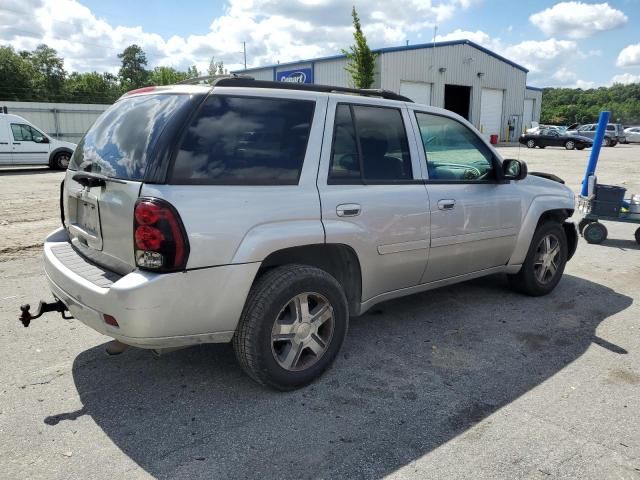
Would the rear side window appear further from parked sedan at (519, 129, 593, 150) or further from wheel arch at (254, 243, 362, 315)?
parked sedan at (519, 129, 593, 150)

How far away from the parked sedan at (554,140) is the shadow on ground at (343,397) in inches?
1323

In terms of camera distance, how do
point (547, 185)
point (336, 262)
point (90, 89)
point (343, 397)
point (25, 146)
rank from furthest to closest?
point (90, 89) < point (25, 146) < point (547, 185) < point (336, 262) < point (343, 397)

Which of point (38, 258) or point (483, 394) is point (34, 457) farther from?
point (38, 258)

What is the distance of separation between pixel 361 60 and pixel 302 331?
94.0 ft

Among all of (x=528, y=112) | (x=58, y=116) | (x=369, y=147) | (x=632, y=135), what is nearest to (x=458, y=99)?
(x=528, y=112)

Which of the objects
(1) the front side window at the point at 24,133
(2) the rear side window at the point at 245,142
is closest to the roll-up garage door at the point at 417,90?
(1) the front side window at the point at 24,133

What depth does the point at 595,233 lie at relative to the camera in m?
7.69

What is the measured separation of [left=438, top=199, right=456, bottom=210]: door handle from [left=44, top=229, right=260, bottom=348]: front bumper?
1.68 metres

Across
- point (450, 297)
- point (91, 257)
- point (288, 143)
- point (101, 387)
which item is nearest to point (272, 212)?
point (288, 143)

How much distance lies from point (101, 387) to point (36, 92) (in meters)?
70.9

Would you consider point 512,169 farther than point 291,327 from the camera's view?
Yes

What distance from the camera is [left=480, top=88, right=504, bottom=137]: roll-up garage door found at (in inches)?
1563

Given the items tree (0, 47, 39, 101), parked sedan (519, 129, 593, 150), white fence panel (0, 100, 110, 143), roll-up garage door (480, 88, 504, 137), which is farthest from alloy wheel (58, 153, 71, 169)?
tree (0, 47, 39, 101)

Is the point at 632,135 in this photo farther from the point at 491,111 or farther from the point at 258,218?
the point at 258,218
